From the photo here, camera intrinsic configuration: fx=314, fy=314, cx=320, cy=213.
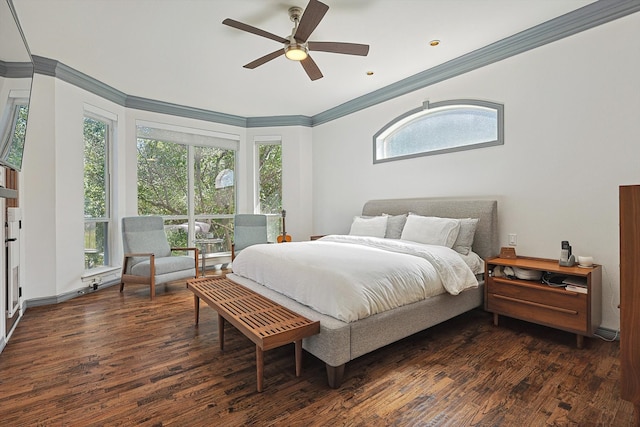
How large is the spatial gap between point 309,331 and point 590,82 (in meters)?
3.20

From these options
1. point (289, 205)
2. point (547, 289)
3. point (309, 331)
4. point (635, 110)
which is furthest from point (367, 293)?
point (289, 205)

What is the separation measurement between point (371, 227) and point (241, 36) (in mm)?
2644

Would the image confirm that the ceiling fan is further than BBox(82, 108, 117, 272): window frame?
No

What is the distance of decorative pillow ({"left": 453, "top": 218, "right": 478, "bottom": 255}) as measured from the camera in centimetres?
330

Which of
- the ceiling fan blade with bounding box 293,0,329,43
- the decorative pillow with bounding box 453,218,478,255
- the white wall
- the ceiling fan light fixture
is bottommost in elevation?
the decorative pillow with bounding box 453,218,478,255

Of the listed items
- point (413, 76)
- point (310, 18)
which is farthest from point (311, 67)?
point (413, 76)

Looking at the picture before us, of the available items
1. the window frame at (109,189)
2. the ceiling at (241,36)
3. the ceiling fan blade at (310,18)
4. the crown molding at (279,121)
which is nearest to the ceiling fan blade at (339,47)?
the ceiling fan blade at (310,18)

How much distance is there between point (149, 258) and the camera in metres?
4.28

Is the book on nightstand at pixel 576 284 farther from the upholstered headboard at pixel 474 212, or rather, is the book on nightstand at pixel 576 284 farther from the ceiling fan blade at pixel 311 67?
the ceiling fan blade at pixel 311 67

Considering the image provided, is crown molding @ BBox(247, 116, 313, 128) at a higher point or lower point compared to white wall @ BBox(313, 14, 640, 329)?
higher

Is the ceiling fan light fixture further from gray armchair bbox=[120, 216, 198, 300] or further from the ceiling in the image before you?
gray armchair bbox=[120, 216, 198, 300]

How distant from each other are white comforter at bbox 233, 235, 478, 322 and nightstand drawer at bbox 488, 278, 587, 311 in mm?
231

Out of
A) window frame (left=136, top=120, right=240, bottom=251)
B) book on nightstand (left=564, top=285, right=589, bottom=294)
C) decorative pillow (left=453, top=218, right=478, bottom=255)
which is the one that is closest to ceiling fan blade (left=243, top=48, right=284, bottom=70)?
decorative pillow (left=453, top=218, right=478, bottom=255)

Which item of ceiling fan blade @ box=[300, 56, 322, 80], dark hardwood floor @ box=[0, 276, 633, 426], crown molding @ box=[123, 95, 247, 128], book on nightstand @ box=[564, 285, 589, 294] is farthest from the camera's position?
crown molding @ box=[123, 95, 247, 128]
